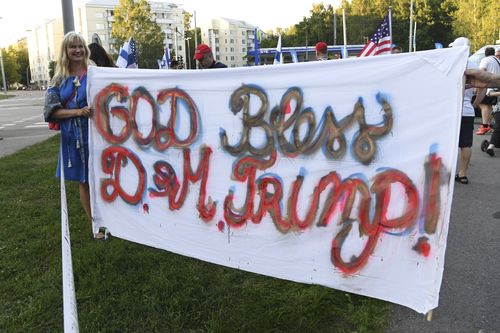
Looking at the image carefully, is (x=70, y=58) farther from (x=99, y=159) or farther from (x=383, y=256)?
(x=383, y=256)

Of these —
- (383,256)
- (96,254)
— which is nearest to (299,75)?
(383,256)

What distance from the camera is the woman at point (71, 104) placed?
379 centimetres

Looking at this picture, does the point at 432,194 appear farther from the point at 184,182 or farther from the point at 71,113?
the point at 71,113

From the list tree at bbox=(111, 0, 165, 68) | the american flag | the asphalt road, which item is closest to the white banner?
the asphalt road

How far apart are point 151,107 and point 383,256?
201 cm

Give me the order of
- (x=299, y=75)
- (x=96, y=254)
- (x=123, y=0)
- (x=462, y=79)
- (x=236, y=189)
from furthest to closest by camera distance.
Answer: (x=123, y=0), (x=96, y=254), (x=236, y=189), (x=299, y=75), (x=462, y=79)

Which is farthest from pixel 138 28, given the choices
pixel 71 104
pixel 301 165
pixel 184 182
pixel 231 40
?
pixel 231 40

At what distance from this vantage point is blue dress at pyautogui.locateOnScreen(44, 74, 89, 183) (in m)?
3.79

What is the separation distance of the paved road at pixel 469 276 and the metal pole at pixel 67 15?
624 cm

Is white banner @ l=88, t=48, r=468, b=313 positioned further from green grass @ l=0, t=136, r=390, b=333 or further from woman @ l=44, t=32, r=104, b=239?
woman @ l=44, t=32, r=104, b=239

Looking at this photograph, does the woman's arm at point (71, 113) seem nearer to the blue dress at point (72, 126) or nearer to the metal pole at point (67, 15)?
the blue dress at point (72, 126)

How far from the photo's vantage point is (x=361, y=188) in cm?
253

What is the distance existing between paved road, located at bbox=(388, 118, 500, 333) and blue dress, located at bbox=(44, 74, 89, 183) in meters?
2.83

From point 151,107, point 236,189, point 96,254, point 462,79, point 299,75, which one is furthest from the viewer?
point 96,254
